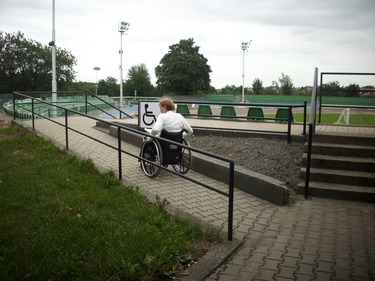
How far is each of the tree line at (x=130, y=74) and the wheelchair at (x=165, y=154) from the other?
35.6m

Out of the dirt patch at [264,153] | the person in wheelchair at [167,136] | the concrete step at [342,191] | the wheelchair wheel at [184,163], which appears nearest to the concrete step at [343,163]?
the dirt patch at [264,153]

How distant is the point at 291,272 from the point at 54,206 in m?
3.01

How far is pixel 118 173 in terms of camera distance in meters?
6.86

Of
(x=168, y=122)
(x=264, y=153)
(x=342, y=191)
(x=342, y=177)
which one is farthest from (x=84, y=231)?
(x=264, y=153)

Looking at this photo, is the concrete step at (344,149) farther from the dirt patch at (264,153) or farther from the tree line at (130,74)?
the tree line at (130,74)

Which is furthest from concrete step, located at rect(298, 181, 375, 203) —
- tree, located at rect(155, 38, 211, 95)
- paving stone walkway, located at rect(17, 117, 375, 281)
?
tree, located at rect(155, 38, 211, 95)

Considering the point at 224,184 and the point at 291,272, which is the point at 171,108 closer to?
the point at 224,184

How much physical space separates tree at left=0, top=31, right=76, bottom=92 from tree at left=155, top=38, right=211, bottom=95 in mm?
23352

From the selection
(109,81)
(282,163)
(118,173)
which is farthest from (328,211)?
(109,81)

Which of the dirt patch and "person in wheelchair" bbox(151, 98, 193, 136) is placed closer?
"person in wheelchair" bbox(151, 98, 193, 136)

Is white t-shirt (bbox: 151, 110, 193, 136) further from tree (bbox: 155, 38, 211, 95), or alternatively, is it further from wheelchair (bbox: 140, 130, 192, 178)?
tree (bbox: 155, 38, 211, 95)

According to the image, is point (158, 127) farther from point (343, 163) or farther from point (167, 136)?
point (343, 163)

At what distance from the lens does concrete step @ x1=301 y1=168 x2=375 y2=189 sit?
621 cm

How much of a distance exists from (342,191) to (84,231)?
170 inches
